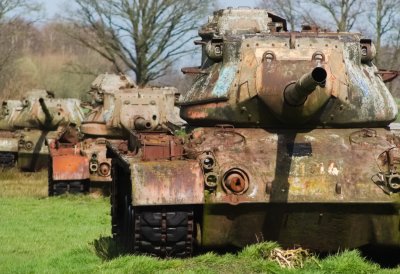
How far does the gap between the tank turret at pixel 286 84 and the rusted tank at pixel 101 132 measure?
7437mm

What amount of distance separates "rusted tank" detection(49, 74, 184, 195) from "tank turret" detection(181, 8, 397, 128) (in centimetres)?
744

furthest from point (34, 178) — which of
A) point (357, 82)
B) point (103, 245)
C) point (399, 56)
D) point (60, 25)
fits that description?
point (60, 25)

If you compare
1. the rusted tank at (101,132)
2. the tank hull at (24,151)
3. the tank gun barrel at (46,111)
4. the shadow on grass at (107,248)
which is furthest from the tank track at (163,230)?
the tank hull at (24,151)

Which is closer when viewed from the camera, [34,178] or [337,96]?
[337,96]

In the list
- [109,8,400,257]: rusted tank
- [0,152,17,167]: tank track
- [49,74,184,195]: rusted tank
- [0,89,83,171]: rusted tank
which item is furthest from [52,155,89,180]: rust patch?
[109,8,400,257]: rusted tank

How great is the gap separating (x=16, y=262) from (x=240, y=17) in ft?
14.0

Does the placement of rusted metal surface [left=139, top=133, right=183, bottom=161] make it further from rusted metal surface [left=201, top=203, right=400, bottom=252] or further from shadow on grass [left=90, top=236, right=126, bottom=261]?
shadow on grass [left=90, top=236, right=126, bottom=261]

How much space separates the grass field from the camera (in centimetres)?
871

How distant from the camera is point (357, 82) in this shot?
10.1 m

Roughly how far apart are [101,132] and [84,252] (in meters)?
9.09

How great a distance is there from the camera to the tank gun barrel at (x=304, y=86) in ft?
26.9

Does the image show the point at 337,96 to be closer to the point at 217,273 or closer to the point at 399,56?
the point at 217,273

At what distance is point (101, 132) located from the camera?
774 inches

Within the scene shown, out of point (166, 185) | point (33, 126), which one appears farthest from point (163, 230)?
point (33, 126)
